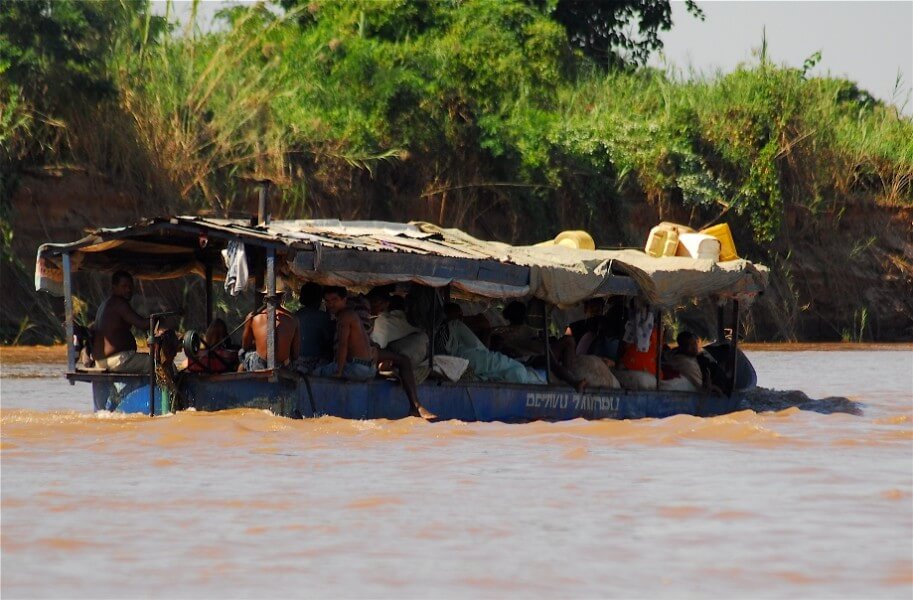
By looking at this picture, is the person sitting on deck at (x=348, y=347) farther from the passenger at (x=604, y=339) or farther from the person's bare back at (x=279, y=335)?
the passenger at (x=604, y=339)

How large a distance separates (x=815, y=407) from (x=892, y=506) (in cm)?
660

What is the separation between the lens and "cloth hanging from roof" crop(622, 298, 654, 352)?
41.9 ft

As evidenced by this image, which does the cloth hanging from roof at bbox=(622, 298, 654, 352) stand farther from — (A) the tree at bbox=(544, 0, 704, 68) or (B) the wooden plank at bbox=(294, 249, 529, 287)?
(A) the tree at bbox=(544, 0, 704, 68)

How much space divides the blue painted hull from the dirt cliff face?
8172 millimetres

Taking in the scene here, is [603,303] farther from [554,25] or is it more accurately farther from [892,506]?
[554,25]

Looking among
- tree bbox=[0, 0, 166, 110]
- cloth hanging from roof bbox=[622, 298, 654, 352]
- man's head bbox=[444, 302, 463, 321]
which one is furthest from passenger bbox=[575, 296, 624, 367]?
tree bbox=[0, 0, 166, 110]

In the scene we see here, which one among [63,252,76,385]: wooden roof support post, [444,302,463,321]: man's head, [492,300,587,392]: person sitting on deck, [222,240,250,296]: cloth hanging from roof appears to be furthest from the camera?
[492,300,587,392]: person sitting on deck

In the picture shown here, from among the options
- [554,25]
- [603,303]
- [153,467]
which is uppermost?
[554,25]

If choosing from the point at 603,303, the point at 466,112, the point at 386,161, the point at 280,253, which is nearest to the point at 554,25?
the point at 466,112

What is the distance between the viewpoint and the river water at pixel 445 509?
19.9 feet

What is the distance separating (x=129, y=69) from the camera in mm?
Answer: 19828

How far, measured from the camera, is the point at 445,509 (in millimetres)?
7477

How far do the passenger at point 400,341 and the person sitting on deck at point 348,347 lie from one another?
0.20 m

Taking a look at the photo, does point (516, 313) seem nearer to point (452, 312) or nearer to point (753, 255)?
point (452, 312)
